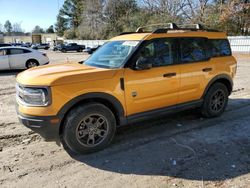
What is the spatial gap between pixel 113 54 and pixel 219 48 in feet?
8.21

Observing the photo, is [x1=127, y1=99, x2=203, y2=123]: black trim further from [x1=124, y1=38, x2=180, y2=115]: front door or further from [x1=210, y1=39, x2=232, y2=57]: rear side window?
[x1=210, y1=39, x2=232, y2=57]: rear side window

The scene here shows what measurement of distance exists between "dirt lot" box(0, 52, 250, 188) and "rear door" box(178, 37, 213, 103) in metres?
0.68

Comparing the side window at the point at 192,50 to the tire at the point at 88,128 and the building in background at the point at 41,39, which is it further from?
the building in background at the point at 41,39

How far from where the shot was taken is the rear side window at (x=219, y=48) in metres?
5.67

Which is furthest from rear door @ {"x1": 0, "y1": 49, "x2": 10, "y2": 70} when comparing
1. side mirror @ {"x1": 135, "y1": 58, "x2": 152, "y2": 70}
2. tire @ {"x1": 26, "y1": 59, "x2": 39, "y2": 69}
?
side mirror @ {"x1": 135, "y1": 58, "x2": 152, "y2": 70}

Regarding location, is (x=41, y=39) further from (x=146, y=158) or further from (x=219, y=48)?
(x=146, y=158)

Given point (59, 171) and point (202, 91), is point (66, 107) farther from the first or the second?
point (202, 91)

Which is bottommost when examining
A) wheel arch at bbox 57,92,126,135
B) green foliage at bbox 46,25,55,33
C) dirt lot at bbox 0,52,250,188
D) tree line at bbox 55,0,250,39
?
dirt lot at bbox 0,52,250,188

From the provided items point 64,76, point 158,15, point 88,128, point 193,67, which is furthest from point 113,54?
point 158,15

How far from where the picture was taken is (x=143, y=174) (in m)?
3.61

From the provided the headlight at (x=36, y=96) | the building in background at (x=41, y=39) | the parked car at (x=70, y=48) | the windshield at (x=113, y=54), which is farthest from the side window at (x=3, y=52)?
the building in background at (x=41, y=39)

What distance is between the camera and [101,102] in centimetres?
427

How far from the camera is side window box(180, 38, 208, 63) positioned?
5.10 meters

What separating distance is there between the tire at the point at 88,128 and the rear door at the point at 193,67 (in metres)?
1.66
